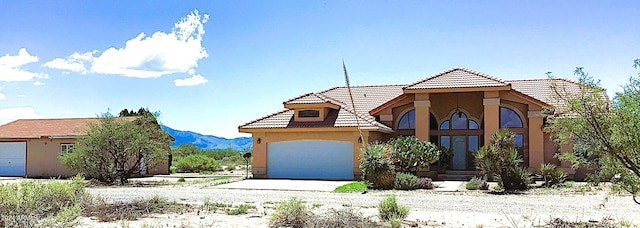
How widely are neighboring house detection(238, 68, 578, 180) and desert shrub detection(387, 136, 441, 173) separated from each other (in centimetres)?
220

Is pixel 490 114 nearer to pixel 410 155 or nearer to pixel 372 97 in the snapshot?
pixel 410 155

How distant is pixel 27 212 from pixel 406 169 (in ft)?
55.0

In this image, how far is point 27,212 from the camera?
1122cm

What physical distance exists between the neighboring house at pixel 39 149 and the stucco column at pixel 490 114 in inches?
734

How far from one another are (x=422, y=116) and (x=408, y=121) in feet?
6.39

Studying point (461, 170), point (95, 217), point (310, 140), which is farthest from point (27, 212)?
point (461, 170)

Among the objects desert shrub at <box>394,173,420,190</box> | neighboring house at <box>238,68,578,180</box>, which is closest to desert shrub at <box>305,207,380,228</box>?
desert shrub at <box>394,173,420,190</box>

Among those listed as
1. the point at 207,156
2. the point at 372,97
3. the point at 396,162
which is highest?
the point at 372,97

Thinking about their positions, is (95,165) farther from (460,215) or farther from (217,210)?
(460,215)

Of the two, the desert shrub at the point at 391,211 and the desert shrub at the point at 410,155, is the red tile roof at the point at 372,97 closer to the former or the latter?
the desert shrub at the point at 410,155

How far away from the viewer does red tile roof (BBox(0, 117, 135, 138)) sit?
34.4 metres

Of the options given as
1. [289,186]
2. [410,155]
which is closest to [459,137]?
[410,155]

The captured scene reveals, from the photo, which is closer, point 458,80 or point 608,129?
point 608,129

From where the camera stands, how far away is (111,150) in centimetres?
2798
